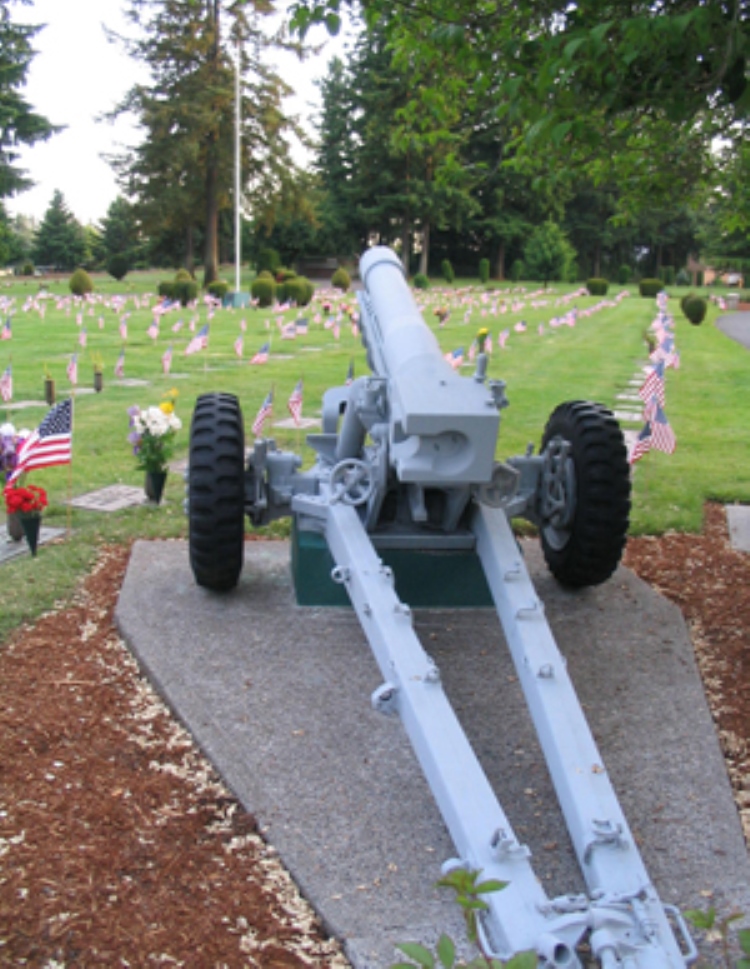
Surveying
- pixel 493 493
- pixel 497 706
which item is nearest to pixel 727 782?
pixel 497 706

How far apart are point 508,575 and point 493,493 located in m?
0.58

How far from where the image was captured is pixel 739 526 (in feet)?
24.2

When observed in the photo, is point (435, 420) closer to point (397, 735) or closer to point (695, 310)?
point (397, 735)

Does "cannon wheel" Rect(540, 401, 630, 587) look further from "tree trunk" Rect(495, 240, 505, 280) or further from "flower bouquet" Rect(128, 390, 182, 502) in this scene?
"tree trunk" Rect(495, 240, 505, 280)

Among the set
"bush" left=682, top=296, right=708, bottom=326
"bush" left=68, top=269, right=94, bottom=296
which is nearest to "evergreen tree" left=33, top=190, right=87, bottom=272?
"bush" left=68, top=269, right=94, bottom=296

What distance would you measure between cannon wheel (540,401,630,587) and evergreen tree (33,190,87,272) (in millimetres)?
63277

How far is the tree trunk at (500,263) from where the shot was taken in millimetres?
59912

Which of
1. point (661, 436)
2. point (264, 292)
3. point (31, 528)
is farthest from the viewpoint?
point (264, 292)

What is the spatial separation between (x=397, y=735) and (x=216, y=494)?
5.15ft

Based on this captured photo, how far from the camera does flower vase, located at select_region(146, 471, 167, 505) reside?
7.21 m

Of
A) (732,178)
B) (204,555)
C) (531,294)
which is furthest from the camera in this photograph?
(531,294)

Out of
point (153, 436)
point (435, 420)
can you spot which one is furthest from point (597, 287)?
point (435, 420)

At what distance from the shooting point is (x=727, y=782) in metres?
3.67

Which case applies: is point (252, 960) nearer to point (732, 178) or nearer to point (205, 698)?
point (205, 698)
